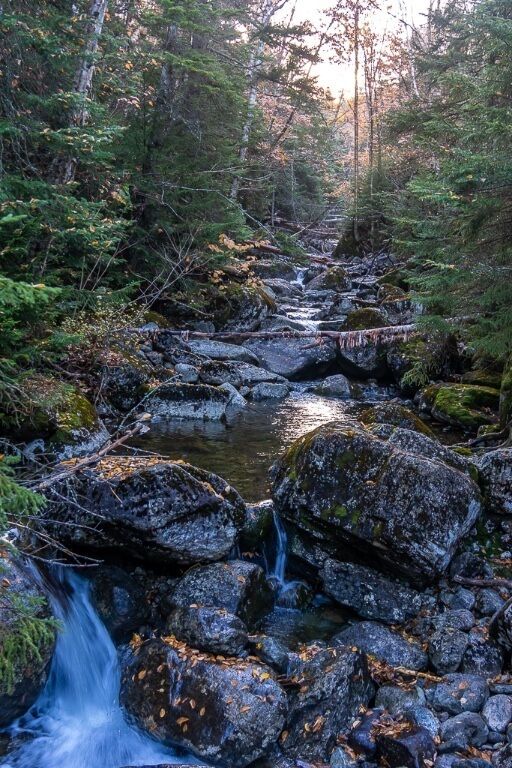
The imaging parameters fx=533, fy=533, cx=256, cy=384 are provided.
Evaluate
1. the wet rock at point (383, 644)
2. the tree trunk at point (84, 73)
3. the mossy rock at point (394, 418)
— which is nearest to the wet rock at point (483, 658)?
the wet rock at point (383, 644)

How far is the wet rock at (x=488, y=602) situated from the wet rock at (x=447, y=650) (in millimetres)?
597

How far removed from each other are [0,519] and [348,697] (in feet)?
11.4

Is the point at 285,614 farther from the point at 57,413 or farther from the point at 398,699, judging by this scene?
the point at 57,413

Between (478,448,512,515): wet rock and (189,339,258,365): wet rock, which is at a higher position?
(189,339,258,365): wet rock

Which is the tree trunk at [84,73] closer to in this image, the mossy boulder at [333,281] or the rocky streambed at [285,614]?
the rocky streambed at [285,614]

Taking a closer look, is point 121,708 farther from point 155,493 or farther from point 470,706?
point 470,706

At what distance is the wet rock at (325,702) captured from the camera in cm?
450

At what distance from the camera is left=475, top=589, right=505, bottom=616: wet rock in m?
5.89

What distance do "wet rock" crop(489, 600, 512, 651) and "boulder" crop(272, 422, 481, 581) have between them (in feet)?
2.48

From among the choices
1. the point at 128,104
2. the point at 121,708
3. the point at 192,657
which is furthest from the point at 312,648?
the point at 128,104

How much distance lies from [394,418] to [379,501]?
3.14m

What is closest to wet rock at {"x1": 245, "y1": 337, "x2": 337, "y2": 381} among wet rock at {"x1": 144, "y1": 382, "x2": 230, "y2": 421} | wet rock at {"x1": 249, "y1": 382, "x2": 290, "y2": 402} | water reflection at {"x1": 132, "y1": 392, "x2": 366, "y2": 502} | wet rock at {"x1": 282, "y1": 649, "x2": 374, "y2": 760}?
wet rock at {"x1": 249, "y1": 382, "x2": 290, "y2": 402}

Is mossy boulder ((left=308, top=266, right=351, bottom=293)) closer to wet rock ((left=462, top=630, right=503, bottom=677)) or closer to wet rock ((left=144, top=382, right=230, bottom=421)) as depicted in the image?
wet rock ((left=144, top=382, right=230, bottom=421))

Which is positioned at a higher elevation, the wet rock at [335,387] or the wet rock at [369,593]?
the wet rock at [335,387]
